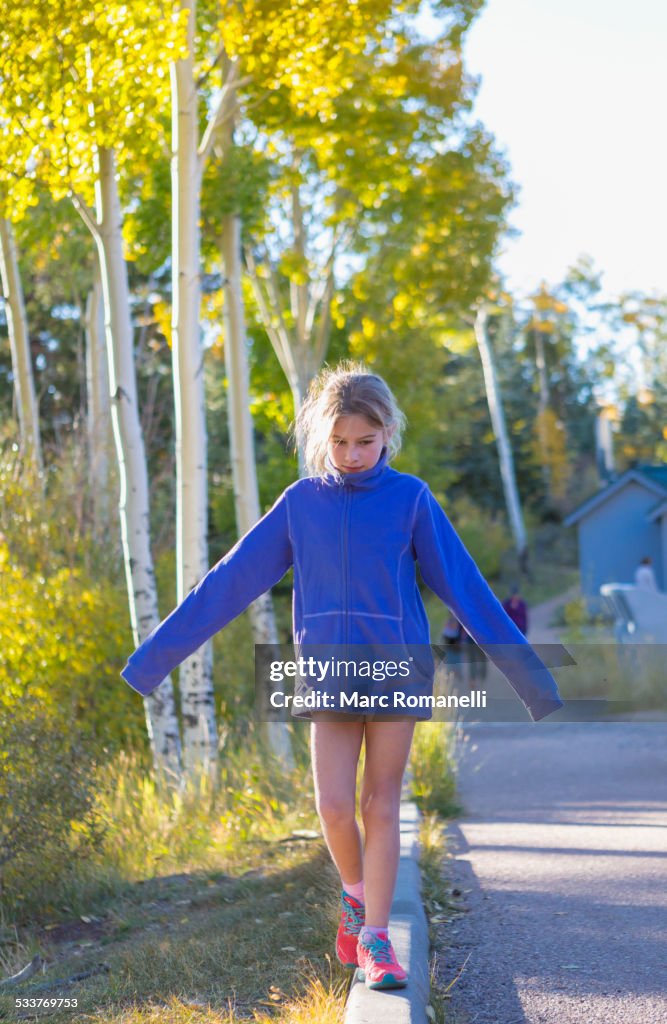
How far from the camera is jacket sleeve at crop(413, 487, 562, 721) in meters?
4.24

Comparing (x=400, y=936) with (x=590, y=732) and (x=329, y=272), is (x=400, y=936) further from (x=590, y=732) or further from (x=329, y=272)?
(x=329, y=272)

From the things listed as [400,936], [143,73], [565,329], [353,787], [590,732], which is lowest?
[590,732]

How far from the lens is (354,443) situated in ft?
A: 13.9

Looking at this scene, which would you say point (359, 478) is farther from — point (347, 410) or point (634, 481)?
point (634, 481)

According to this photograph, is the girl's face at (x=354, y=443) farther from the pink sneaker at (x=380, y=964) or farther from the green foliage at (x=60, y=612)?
the green foliage at (x=60, y=612)

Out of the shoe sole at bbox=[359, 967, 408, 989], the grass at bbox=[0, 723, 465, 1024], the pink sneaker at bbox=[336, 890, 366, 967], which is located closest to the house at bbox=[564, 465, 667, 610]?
the grass at bbox=[0, 723, 465, 1024]

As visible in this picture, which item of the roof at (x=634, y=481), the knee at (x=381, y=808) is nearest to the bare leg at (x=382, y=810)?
the knee at (x=381, y=808)

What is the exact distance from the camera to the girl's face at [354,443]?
167 inches

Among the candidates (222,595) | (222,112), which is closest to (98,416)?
(222,112)

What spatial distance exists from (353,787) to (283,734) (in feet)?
21.7

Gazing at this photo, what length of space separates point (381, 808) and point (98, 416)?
13517 millimetres

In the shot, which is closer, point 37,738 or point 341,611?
point 341,611

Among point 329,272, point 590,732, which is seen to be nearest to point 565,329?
point 329,272

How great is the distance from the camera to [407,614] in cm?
416
